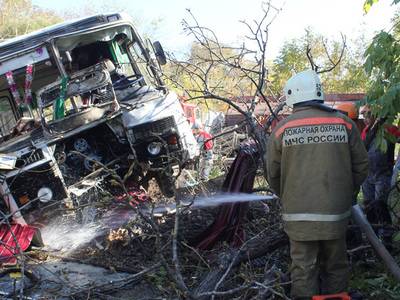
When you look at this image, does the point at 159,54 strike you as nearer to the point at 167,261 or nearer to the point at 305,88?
the point at 167,261

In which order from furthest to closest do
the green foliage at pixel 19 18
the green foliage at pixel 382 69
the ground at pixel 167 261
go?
the green foliage at pixel 19 18 < the ground at pixel 167 261 < the green foliage at pixel 382 69

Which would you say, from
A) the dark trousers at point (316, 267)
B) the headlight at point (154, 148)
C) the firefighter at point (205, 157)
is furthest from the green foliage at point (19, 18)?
the dark trousers at point (316, 267)

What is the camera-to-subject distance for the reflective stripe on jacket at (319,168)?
310cm

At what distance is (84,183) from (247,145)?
2.16 metres

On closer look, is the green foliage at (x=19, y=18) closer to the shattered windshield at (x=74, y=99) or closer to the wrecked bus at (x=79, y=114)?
the wrecked bus at (x=79, y=114)

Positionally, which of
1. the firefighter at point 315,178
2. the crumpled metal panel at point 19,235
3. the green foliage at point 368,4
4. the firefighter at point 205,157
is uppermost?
the green foliage at point 368,4

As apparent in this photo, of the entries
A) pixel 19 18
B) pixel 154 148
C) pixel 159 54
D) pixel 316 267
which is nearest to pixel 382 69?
pixel 316 267

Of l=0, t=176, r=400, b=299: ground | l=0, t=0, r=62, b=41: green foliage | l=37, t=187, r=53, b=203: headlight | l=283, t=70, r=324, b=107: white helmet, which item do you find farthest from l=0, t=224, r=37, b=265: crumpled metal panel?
l=0, t=0, r=62, b=41: green foliage

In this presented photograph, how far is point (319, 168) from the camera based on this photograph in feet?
10.2

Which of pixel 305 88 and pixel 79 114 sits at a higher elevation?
pixel 305 88

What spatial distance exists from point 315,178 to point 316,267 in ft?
2.00

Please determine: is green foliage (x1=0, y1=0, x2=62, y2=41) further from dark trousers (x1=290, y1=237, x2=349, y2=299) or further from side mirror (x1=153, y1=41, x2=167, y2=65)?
dark trousers (x1=290, y1=237, x2=349, y2=299)

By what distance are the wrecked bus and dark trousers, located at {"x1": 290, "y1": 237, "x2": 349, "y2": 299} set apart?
267cm

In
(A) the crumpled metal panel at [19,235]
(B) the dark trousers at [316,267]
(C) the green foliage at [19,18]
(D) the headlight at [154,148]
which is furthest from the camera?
(C) the green foliage at [19,18]
